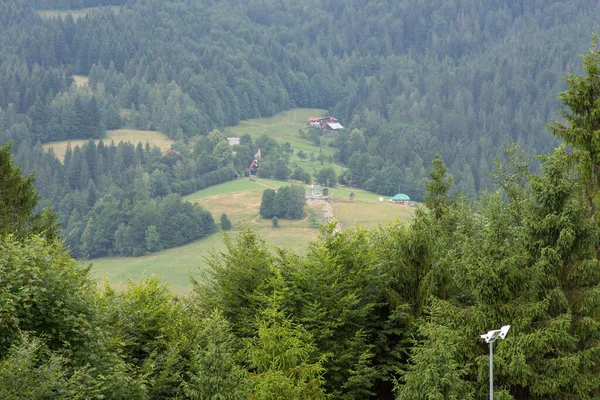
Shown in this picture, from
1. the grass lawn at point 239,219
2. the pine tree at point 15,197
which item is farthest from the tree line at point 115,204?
the pine tree at point 15,197

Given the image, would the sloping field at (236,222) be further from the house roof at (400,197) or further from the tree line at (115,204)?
the tree line at (115,204)

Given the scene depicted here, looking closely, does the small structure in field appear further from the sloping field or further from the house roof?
the house roof

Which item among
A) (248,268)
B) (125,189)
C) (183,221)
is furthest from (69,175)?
(248,268)

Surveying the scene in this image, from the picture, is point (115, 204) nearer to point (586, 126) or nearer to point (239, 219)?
point (239, 219)

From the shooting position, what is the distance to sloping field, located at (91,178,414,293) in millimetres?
138625

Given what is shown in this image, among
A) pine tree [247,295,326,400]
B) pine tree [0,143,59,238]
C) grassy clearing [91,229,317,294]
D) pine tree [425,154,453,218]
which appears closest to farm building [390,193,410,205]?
grassy clearing [91,229,317,294]


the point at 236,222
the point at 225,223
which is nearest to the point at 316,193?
the point at 225,223

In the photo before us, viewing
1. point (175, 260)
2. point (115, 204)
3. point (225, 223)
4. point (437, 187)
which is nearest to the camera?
point (437, 187)

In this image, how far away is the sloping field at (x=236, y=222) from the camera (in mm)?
138625

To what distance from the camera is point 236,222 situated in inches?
A: 6186

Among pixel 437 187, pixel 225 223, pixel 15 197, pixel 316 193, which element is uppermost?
pixel 15 197

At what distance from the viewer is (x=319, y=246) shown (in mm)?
27969

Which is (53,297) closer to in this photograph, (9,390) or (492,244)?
(9,390)

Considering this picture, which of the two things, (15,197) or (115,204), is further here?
(115,204)
